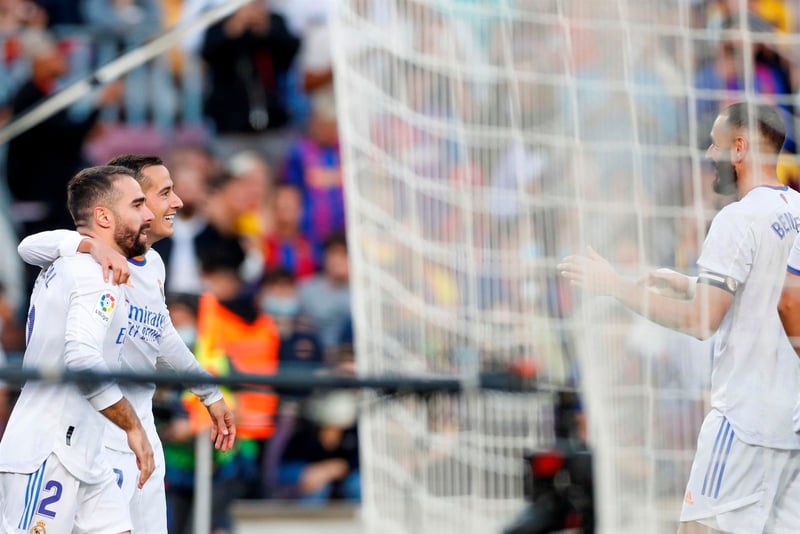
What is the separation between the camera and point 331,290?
8977 mm

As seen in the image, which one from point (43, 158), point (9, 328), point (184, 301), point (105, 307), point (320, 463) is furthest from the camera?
point (43, 158)

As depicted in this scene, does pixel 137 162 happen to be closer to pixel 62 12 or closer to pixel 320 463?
pixel 320 463

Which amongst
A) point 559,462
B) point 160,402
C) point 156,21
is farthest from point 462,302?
point 156,21

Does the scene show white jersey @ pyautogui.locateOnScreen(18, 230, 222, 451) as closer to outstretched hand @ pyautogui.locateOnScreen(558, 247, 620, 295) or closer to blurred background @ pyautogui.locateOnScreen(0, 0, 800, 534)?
blurred background @ pyautogui.locateOnScreen(0, 0, 800, 534)

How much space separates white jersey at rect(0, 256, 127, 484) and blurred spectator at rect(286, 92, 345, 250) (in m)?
5.06

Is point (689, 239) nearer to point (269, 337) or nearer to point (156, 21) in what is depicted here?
point (269, 337)

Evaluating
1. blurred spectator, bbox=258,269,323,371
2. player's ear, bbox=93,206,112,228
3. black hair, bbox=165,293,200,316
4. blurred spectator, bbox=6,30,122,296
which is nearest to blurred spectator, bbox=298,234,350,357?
blurred spectator, bbox=258,269,323,371

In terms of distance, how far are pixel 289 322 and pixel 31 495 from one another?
3504 millimetres

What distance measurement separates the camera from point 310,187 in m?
9.93

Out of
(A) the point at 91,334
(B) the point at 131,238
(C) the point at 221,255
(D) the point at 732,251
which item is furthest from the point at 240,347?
(D) the point at 732,251

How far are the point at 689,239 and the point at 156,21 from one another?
5199 mm

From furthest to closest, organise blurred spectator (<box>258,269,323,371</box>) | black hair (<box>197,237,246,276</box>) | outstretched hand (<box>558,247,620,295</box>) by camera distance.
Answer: black hair (<box>197,237,246,276</box>), blurred spectator (<box>258,269,323,371</box>), outstretched hand (<box>558,247,620,295</box>)

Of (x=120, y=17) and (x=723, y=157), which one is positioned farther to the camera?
(x=120, y=17)

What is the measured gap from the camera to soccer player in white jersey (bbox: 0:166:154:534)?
443cm
